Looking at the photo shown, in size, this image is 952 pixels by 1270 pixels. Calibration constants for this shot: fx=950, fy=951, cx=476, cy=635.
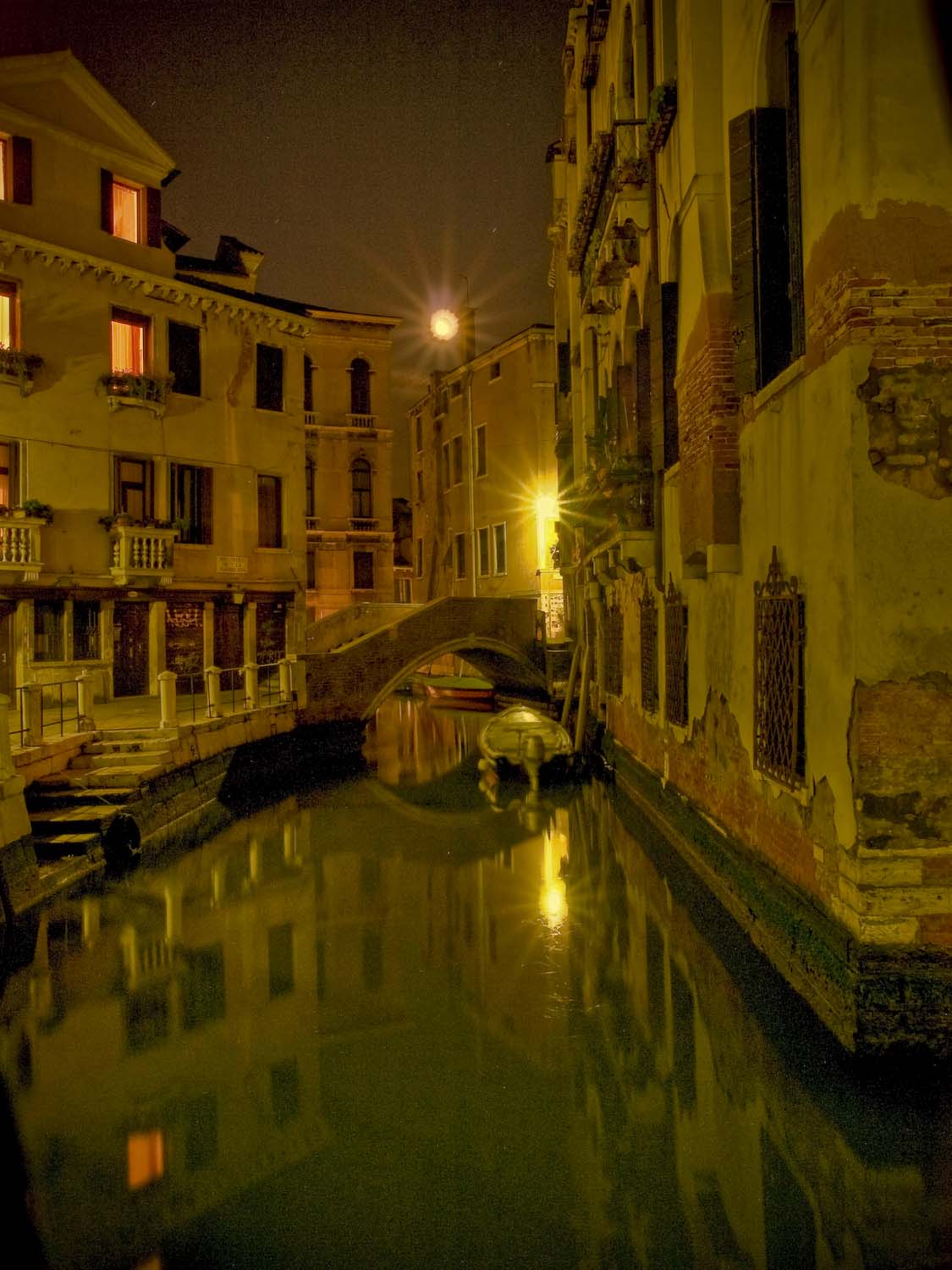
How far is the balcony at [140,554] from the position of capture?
606 inches

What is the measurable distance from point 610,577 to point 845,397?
844 cm

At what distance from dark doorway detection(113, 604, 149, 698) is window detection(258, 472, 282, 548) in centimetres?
298

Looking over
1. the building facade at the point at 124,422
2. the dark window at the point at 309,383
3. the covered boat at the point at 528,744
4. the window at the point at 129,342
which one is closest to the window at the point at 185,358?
the building facade at the point at 124,422

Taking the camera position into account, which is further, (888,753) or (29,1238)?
(888,753)

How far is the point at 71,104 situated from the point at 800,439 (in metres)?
14.6

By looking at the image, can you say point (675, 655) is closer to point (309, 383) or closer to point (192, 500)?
point (192, 500)

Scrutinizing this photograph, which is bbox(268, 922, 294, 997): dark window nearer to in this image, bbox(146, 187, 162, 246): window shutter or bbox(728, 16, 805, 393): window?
bbox(728, 16, 805, 393): window

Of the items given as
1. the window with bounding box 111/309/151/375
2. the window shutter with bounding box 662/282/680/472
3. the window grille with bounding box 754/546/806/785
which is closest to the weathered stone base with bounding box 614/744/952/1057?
the window grille with bounding box 754/546/806/785

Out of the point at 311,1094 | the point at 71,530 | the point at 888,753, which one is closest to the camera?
the point at 888,753

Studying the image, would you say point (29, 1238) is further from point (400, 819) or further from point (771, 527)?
point (400, 819)

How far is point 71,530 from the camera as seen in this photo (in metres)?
15.2

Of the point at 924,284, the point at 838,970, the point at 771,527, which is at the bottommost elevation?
the point at 838,970

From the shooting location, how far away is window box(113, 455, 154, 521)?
16000 millimetres

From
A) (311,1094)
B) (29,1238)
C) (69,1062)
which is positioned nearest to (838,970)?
(311,1094)
